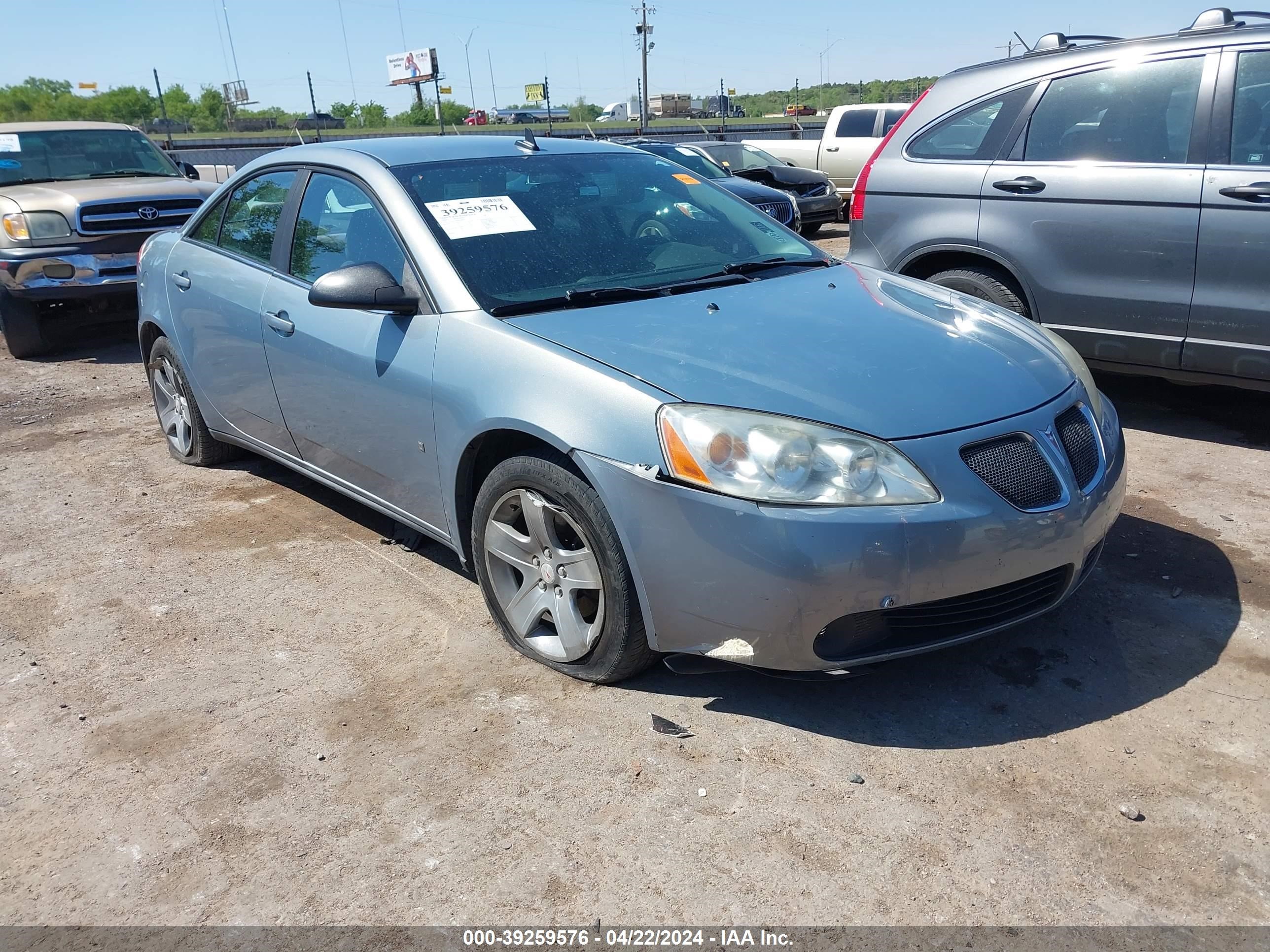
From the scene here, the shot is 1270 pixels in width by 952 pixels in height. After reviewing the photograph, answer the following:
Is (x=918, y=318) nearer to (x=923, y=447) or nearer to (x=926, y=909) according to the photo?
(x=923, y=447)

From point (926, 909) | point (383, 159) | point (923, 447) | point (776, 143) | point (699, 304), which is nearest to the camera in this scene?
point (926, 909)

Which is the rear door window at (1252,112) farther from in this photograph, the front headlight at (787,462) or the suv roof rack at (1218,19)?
the front headlight at (787,462)

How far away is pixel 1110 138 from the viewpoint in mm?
5016

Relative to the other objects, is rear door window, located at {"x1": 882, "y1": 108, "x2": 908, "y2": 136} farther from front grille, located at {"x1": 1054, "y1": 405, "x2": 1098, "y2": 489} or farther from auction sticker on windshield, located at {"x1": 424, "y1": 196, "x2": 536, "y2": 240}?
front grille, located at {"x1": 1054, "y1": 405, "x2": 1098, "y2": 489}

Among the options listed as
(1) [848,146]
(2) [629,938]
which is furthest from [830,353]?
(1) [848,146]

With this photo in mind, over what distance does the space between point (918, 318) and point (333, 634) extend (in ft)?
7.44

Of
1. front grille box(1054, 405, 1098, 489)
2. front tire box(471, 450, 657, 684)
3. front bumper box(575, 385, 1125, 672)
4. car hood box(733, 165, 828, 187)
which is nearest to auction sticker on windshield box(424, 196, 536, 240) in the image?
front tire box(471, 450, 657, 684)

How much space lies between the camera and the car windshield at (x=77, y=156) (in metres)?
8.95

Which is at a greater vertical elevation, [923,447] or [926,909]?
[923,447]

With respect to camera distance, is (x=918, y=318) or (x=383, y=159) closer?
(x=918, y=318)

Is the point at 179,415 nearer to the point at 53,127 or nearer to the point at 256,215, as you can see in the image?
the point at 256,215

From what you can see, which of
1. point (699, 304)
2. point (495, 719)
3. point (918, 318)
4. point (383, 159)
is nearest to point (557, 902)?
point (495, 719)

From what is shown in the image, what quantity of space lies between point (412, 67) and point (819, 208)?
80.4 meters

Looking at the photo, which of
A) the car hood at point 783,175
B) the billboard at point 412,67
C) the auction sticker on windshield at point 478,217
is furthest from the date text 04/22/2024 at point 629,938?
the billboard at point 412,67
